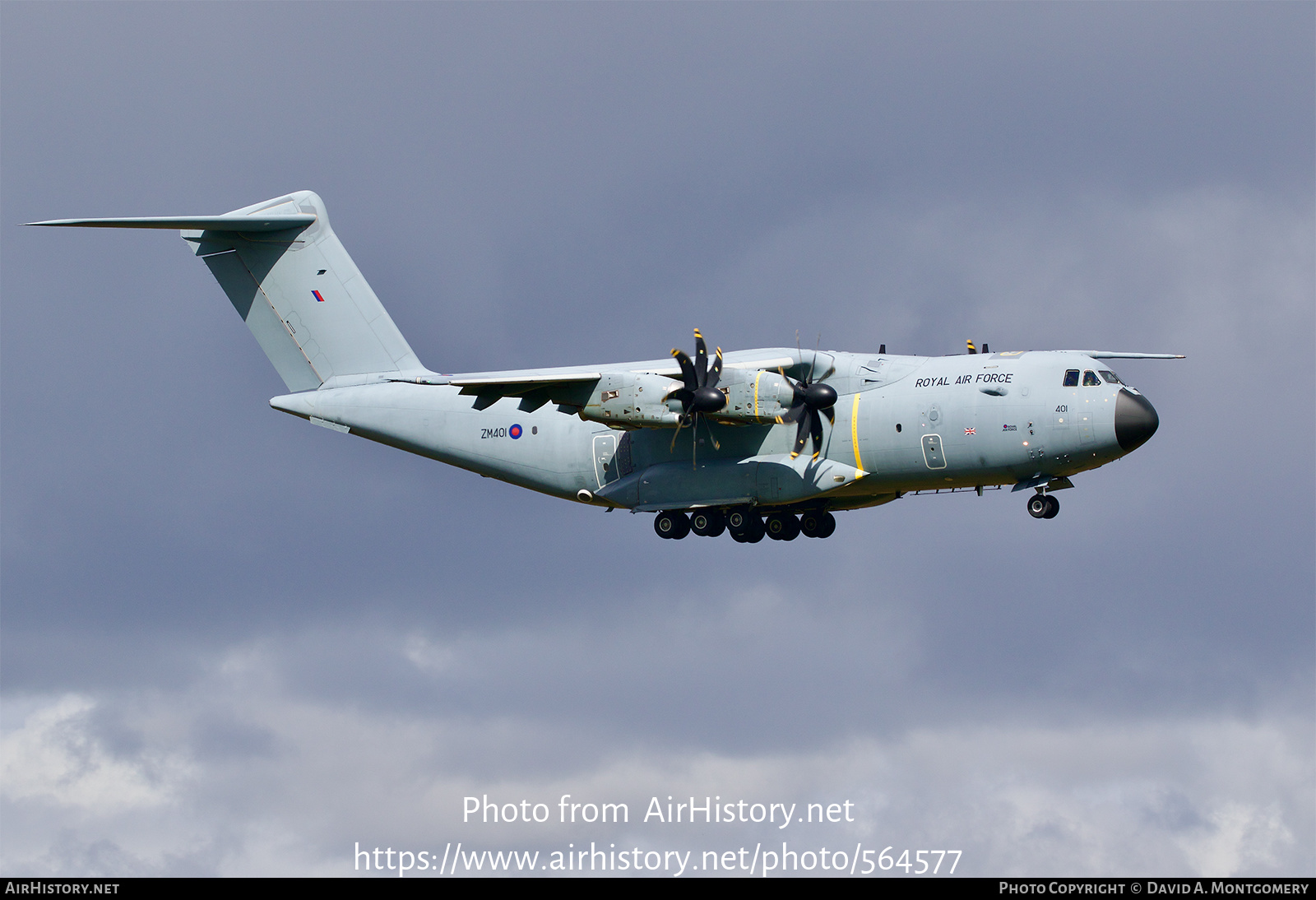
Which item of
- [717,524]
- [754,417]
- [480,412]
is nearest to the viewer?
[754,417]

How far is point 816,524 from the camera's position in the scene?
35250 mm

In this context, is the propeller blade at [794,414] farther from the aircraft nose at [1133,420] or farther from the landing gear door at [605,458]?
the aircraft nose at [1133,420]

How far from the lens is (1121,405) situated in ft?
100

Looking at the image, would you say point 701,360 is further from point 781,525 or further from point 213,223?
point 213,223

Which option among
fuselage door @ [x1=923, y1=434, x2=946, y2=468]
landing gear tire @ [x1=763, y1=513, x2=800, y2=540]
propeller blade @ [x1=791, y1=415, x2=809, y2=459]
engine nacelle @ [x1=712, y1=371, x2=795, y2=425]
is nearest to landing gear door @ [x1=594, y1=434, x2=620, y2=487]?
landing gear tire @ [x1=763, y1=513, x2=800, y2=540]

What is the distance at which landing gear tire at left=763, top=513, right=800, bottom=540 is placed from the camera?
35156 millimetres

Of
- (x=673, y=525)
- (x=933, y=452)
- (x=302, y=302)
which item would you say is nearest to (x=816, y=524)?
(x=673, y=525)

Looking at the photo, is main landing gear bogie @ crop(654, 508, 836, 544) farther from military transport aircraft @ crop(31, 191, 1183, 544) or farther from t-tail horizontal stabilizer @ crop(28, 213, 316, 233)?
t-tail horizontal stabilizer @ crop(28, 213, 316, 233)

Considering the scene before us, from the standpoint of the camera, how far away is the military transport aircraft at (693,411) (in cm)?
3128

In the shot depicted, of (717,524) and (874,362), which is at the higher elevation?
(874,362)

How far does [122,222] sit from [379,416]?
7.29m

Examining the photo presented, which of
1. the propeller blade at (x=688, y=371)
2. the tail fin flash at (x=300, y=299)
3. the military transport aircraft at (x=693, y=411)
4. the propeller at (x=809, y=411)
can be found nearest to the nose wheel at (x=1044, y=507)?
the military transport aircraft at (x=693, y=411)
